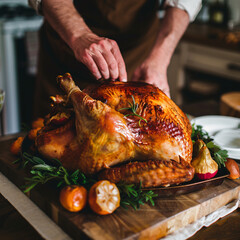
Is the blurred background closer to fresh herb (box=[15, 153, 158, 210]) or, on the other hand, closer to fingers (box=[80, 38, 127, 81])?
fingers (box=[80, 38, 127, 81])

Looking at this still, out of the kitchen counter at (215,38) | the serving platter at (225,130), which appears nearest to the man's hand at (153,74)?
the serving platter at (225,130)

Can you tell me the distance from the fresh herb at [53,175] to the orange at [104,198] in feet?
0.29

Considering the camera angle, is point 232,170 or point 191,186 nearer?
point 191,186

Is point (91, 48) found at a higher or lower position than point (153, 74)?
higher

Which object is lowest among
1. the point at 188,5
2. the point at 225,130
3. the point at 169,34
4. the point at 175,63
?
the point at 175,63

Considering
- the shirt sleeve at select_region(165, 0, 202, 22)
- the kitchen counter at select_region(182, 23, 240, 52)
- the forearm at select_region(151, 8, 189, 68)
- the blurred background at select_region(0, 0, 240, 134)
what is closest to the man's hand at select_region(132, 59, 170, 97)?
the forearm at select_region(151, 8, 189, 68)

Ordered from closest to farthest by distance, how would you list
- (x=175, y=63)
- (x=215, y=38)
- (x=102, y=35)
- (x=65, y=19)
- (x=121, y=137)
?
(x=121, y=137), (x=65, y=19), (x=102, y=35), (x=215, y=38), (x=175, y=63)

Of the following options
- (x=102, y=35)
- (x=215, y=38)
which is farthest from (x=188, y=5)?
(x=215, y=38)

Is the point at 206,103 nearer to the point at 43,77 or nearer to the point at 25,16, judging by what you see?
the point at 43,77

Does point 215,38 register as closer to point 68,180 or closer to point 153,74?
point 153,74

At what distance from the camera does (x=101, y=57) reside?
1026mm

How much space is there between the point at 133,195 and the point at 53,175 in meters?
0.22

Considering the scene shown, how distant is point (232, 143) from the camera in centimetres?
121

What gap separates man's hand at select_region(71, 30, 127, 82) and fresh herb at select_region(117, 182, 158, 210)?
0.39 meters
